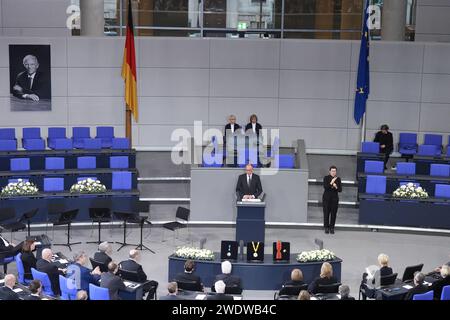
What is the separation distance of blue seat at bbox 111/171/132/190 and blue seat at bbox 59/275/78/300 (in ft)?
20.2

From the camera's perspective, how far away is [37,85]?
24.4 metres

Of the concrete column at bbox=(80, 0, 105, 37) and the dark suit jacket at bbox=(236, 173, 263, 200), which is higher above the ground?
the concrete column at bbox=(80, 0, 105, 37)

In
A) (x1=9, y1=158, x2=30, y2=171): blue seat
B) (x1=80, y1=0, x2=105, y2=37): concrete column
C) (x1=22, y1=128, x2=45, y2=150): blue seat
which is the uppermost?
(x1=80, y1=0, x2=105, y2=37): concrete column

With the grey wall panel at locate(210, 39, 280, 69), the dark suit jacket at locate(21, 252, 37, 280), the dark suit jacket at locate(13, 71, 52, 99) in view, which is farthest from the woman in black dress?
the dark suit jacket at locate(13, 71, 52, 99)

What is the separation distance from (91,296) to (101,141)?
1118 cm

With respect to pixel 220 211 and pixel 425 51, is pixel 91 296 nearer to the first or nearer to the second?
pixel 220 211

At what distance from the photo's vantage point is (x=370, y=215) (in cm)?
1903

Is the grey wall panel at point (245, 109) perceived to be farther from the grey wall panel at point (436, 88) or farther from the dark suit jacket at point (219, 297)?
the dark suit jacket at point (219, 297)

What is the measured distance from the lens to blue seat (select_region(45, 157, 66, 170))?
20.2 metres

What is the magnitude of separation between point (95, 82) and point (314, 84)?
6.53 meters

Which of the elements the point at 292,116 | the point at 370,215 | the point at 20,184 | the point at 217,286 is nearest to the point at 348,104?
the point at 292,116

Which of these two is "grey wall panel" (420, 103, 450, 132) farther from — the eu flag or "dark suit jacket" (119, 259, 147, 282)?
"dark suit jacket" (119, 259, 147, 282)

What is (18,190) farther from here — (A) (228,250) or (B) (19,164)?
(A) (228,250)

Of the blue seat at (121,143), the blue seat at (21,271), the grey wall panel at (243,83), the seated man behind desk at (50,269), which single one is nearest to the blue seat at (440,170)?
the grey wall panel at (243,83)
